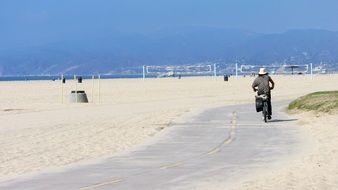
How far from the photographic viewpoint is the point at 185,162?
15.0 meters

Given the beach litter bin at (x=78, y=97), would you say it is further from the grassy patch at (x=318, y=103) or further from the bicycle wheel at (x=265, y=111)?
the bicycle wheel at (x=265, y=111)

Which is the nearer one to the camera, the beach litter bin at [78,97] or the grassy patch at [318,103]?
the grassy patch at [318,103]

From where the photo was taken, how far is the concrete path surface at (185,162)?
40.6 ft

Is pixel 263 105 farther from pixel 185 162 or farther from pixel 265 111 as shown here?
pixel 185 162

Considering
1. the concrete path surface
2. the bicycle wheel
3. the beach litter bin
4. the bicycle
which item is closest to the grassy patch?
the bicycle

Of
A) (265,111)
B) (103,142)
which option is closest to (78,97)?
(265,111)

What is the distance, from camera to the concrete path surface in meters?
12.4

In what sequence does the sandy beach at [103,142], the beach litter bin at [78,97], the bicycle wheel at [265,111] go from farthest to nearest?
the beach litter bin at [78,97] < the bicycle wheel at [265,111] < the sandy beach at [103,142]

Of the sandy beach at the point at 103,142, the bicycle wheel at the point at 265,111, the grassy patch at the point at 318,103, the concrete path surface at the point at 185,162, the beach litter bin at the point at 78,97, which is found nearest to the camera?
the concrete path surface at the point at 185,162

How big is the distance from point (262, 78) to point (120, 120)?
18.5ft

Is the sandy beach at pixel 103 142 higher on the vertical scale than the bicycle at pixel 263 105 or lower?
lower

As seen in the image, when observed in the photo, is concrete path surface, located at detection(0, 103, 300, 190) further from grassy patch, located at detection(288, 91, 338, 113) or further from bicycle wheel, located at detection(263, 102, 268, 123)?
grassy patch, located at detection(288, 91, 338, 113)

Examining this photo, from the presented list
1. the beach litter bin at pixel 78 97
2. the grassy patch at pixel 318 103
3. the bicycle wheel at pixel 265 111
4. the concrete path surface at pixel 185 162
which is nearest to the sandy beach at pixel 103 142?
the concrete path surface at pixel 185 162

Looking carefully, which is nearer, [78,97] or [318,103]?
[318,103]
